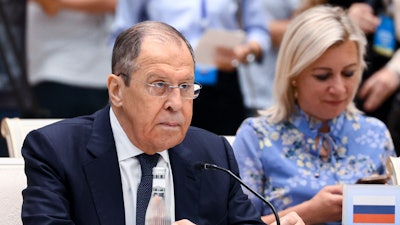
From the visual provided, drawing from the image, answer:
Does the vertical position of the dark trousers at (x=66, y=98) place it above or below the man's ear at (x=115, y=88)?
below

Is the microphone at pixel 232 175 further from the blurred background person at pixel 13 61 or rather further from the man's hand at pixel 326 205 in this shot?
the blurred background person at pixel 13 61

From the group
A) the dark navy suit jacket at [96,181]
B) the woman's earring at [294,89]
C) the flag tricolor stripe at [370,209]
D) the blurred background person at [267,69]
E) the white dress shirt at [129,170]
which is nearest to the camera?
the dark navy suit jacket at [96,181]

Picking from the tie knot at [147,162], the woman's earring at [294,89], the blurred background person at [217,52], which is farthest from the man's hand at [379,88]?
the tie knot at [147,162]

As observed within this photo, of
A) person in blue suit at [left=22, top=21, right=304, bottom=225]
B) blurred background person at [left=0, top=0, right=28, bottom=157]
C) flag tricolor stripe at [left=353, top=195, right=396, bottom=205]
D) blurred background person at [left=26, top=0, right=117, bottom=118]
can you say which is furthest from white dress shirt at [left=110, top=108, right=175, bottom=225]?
blurred background person at [left=26, top=0, right=117, bottom=118]

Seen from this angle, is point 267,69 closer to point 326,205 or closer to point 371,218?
point 326,205

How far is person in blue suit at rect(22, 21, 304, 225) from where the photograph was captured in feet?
11.4

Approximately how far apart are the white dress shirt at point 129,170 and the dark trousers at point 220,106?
7.37 feet

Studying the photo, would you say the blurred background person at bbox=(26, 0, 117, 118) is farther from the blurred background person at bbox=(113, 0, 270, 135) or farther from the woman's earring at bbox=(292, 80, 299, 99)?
the woman's earring at bbox=(292, 80, 299, 99)

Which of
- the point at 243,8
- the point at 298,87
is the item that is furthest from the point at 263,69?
the point at 298,87

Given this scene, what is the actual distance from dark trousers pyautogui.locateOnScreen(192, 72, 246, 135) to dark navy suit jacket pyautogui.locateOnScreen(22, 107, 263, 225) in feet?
6.97

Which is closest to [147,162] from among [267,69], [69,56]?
[69,56]

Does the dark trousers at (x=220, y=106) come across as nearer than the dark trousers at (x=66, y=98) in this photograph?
Yes

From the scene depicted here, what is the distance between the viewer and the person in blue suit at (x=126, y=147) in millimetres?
3465

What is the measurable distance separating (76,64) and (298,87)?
226 centimetres
